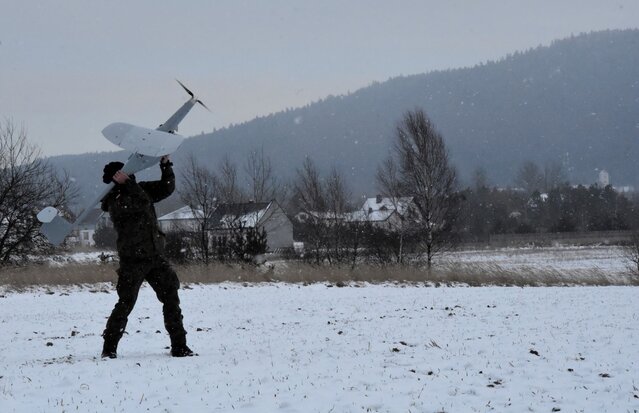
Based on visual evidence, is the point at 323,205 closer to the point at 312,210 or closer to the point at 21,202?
the point at 312,210

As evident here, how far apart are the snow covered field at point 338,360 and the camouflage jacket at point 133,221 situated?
1.20 metres

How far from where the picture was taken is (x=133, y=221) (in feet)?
22.7

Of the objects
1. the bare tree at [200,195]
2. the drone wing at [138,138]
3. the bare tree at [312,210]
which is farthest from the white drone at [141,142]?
the bare tree at [200,195]

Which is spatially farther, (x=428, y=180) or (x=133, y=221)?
(x=428, y=180)

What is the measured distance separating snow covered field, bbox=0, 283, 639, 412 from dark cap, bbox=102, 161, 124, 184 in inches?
78.5

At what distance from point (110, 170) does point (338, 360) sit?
10.9ft

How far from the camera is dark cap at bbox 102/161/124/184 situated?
6.96 metres

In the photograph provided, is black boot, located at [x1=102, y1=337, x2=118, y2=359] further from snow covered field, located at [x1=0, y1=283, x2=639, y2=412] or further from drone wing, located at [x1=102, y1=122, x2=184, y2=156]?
drone wing, located at [x1=102, y1=122, x2=184, y2=156]

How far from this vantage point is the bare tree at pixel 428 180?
113 feet

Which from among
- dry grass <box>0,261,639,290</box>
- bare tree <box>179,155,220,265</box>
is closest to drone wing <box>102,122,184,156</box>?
dry grass <box>0,261,639,290</box>

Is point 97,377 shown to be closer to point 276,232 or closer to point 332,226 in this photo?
point 332,226

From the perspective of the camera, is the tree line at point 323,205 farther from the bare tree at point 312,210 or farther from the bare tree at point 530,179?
the bare tree at point 530,179

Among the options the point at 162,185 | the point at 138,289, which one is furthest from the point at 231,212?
the point at 138,289

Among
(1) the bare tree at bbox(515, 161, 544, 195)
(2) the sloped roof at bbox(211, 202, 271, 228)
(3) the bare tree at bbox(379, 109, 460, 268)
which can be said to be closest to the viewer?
(3) the bare tree at bbox(379, 109, 460, 268)
